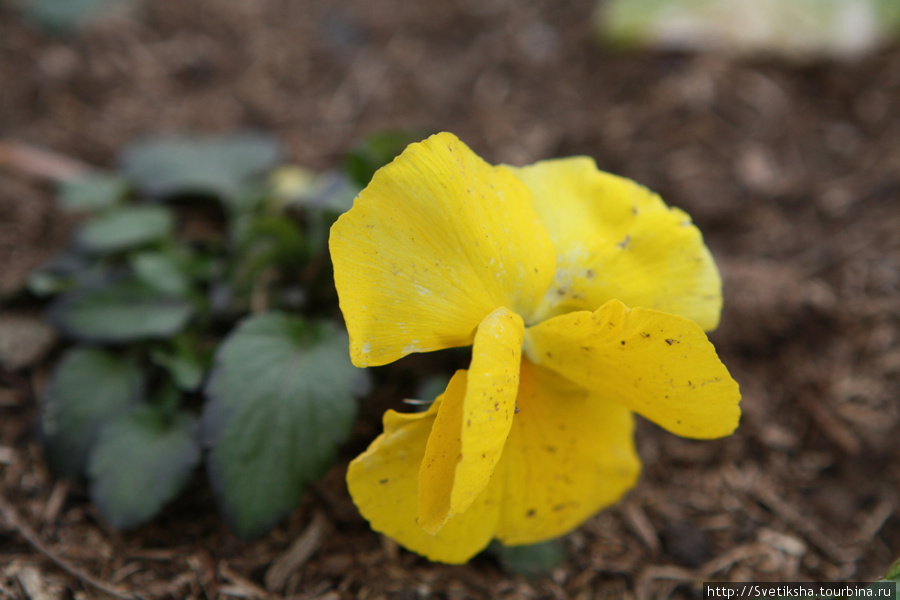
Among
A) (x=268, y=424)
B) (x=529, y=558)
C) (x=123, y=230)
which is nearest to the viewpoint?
(x=268, y=424)

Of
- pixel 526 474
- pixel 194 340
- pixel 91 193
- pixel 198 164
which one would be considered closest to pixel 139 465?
pixel 194 340

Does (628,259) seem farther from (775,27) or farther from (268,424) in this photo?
(775,27)

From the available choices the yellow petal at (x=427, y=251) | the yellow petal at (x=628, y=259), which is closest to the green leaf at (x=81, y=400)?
the yellow petal at (x=427, y=251)

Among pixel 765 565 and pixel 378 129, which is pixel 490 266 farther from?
pixel 378 129

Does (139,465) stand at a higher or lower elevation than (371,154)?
lower

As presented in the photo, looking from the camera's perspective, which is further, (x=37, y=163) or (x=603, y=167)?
(x=603, y=167)

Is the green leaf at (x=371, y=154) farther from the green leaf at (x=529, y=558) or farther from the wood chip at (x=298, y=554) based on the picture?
the green leaf at (x=529, y=558)
